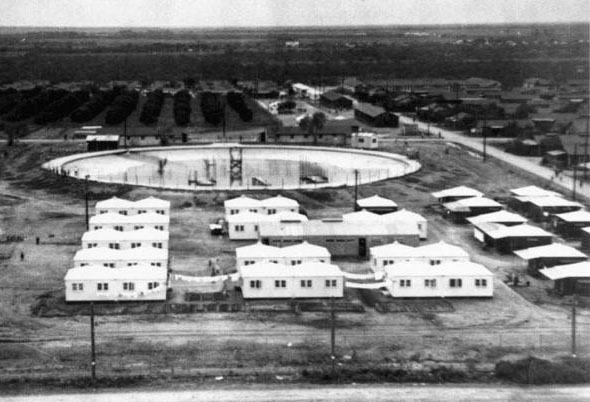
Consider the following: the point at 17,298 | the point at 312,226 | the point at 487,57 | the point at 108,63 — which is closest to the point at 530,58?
the point at 487,57

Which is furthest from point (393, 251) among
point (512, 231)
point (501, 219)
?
point (501, 219)

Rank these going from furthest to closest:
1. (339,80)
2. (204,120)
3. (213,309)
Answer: (339,80), (204,120), (213,309)

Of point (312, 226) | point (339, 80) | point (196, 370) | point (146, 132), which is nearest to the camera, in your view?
point (196, 370)

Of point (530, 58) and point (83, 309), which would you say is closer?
point (83, 309)

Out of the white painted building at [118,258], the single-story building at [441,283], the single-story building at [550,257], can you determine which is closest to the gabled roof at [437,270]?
the single-story building at [441,283]

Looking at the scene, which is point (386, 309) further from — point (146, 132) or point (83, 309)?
point (146, 132)

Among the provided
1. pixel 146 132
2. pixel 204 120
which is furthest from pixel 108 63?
pixel 146 132

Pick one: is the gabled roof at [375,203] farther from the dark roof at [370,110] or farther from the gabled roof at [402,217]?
the dark roof at [370,110]
